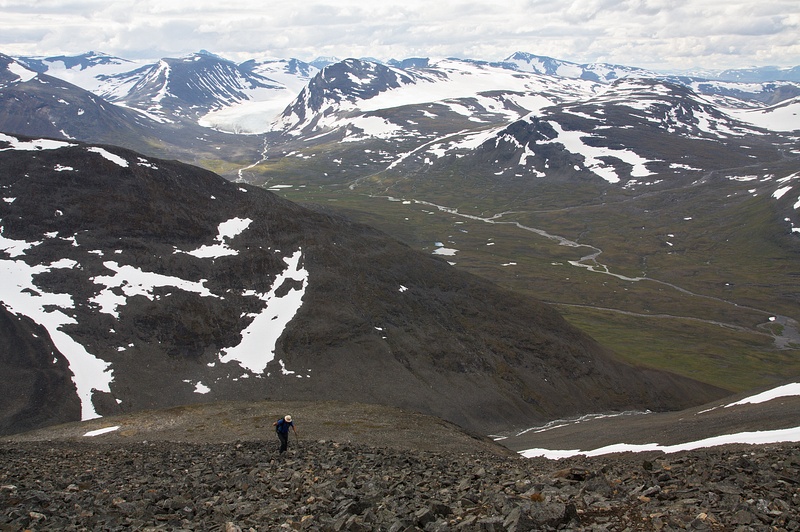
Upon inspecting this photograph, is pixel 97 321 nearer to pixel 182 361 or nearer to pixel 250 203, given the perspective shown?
pixel 182 361

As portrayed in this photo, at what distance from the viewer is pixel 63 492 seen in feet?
81.0

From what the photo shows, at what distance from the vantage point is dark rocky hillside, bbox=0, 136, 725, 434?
256ft

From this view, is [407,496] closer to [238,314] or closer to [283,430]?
[283,430]

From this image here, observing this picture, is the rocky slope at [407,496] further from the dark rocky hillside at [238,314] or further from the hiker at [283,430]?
the dark rocky hillside at [238,314]

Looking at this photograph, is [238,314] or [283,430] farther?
[238,314]

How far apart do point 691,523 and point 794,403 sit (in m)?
48.1

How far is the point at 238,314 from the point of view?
3639 inches

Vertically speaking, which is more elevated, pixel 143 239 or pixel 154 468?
pixel 143 239

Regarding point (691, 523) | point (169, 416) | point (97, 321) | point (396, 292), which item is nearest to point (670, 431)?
point (691, 523)

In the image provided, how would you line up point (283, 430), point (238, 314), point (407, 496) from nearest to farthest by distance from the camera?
point (407, 496) → point (283, 430) → point (238, 314)

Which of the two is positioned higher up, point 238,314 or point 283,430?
point 283,430

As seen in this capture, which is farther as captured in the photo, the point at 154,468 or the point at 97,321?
the point at 97,321

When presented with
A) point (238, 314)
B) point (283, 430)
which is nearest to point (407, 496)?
point (283, 430)

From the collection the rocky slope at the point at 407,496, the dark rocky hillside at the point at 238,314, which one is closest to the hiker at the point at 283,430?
the rocky slope at the point at 407,496
